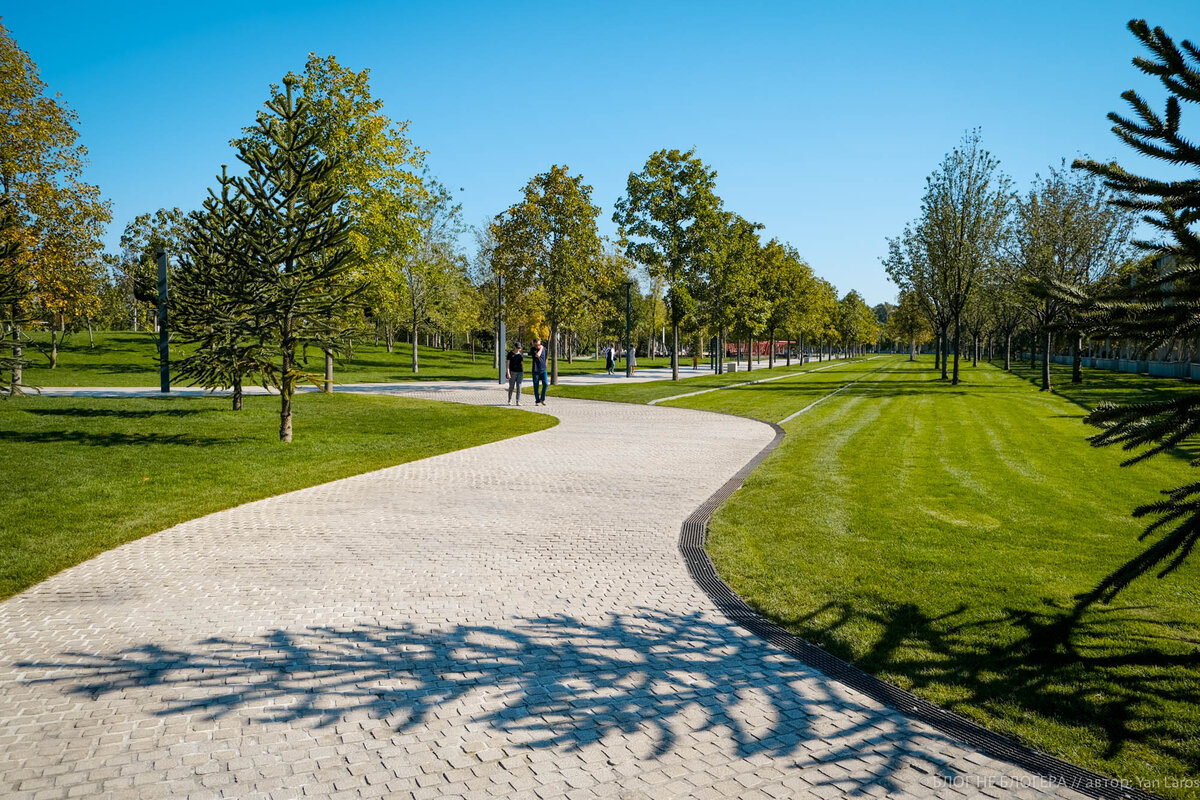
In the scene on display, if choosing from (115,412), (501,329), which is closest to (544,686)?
(115,412)

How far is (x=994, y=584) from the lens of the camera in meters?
6.48

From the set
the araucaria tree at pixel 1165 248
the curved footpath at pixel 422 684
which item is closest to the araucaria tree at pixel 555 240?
the curved footpath at pixel 422 684

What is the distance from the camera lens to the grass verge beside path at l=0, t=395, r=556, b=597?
8297 mm

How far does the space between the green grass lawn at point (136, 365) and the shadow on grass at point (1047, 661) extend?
2128cm

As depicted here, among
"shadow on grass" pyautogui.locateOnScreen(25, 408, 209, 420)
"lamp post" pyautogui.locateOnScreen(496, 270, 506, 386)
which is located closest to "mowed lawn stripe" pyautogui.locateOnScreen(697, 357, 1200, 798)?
"shadow on grass" pyautogui.locateOnScreen(25, 408, 209, 420)

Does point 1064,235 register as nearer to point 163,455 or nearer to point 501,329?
point 501,329

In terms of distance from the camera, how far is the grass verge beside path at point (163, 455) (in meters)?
8.30

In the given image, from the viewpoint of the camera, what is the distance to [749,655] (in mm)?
5148

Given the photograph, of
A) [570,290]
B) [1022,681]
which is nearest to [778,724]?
[1022,681]

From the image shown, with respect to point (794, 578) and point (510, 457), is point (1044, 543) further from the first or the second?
point (510, 457)

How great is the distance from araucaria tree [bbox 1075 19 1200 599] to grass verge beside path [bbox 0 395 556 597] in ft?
29.6

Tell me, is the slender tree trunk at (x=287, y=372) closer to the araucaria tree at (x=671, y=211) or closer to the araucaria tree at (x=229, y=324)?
the araucaria tree at (x=229, y=324)

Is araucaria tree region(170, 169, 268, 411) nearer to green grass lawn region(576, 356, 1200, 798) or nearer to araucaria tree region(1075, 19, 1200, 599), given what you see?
green grass lawn region(576, 356, 1200, 798)

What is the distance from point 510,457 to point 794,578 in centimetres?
800
